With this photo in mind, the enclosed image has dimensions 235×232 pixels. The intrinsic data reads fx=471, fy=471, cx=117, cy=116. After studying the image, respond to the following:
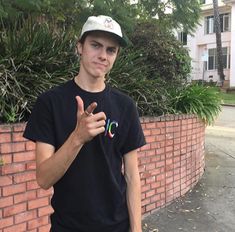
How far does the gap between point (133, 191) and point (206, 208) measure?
373 cm

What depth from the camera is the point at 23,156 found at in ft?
12.9

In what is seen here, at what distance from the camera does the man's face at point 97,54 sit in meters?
2.28

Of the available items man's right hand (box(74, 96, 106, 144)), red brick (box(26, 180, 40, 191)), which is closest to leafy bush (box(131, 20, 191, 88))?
red brick (box(26, 180, 40, 191))

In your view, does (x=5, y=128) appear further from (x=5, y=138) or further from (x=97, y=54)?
(x=97, y=54)

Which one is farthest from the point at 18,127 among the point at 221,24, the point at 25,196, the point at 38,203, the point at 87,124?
the point at 221,24

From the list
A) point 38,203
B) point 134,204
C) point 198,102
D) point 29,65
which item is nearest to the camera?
point 134,204

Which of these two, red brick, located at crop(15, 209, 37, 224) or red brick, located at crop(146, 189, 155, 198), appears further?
red brick, located at crop(146, 189, 155, 198)

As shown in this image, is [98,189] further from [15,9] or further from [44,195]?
[15,9]

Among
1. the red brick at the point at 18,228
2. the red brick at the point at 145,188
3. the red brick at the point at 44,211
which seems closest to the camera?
the red brick at the point at 18,228

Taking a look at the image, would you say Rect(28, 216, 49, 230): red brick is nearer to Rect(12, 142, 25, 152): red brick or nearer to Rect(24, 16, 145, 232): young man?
Rect(12, 142, 25, 152): red brick

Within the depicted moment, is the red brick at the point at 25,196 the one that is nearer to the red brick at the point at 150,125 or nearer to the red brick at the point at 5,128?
the red brick at the point at 5,128

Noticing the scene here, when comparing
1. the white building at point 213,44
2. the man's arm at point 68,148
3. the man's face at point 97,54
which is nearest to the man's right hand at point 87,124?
the man's arm at point 68,148

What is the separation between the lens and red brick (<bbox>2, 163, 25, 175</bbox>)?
379 cm

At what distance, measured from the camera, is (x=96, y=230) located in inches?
89.6
